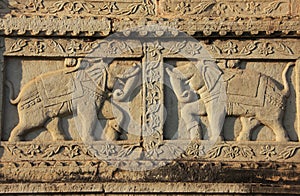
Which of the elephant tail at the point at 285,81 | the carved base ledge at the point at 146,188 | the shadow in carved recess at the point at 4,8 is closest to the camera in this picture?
the carved base ledge at the point at 146,188

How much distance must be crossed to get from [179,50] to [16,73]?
5.59 feet

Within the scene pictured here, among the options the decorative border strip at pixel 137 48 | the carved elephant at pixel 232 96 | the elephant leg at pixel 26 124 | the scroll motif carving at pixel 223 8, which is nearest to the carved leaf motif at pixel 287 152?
the carved elephant at pixel 232 96

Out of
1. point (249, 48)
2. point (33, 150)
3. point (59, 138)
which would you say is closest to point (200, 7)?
point (249, 48)

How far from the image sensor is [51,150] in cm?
895

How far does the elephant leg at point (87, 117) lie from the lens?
29.6 feet

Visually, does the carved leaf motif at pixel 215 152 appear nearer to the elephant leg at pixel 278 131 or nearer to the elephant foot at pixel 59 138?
the elephant leg at pixel 278 131

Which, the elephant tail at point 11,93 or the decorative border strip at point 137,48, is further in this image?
the decorative border strip at point 137,48

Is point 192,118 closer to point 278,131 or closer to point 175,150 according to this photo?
point 175,150

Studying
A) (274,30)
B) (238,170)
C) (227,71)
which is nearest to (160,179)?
(238,170)

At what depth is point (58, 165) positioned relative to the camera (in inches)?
348

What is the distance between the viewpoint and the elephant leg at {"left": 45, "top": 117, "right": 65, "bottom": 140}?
9031mm

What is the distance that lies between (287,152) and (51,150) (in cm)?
238

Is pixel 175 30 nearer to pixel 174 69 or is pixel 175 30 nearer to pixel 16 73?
pixel 174 69

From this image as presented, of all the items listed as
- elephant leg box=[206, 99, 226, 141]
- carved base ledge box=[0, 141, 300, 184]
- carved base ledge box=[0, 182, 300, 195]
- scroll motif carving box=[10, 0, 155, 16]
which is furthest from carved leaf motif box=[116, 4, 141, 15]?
carved base ledge box=[0, 182, 300, 195]
